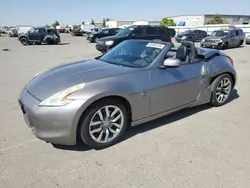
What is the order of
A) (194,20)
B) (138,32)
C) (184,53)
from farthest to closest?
(194,20) → (138,32) → (184,53)

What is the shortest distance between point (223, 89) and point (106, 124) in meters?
2.86

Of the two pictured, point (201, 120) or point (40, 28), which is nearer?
point (201, 120)

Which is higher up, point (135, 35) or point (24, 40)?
point (135, 35)

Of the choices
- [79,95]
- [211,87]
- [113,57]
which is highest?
[113,57]

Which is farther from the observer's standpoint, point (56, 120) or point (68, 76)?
point (68, 76)

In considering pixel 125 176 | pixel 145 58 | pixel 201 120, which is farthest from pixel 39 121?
pixel 201 120

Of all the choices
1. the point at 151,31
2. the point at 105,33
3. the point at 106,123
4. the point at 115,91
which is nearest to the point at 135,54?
the point at 115,91

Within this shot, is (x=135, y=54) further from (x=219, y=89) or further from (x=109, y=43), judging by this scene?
(x=109, y=43)

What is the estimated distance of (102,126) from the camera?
129 inches

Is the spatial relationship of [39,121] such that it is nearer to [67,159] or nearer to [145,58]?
[67,159]

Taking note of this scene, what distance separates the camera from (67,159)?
304cm

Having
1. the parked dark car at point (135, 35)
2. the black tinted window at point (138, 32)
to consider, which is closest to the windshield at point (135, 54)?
the parked dark car at point (135, 35)

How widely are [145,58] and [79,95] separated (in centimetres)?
141

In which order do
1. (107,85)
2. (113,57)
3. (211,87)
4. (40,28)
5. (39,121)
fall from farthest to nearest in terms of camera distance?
1. (40,28)
2. (211,87)
3. (113,57)
4. (107,85)
5. (39,121)
